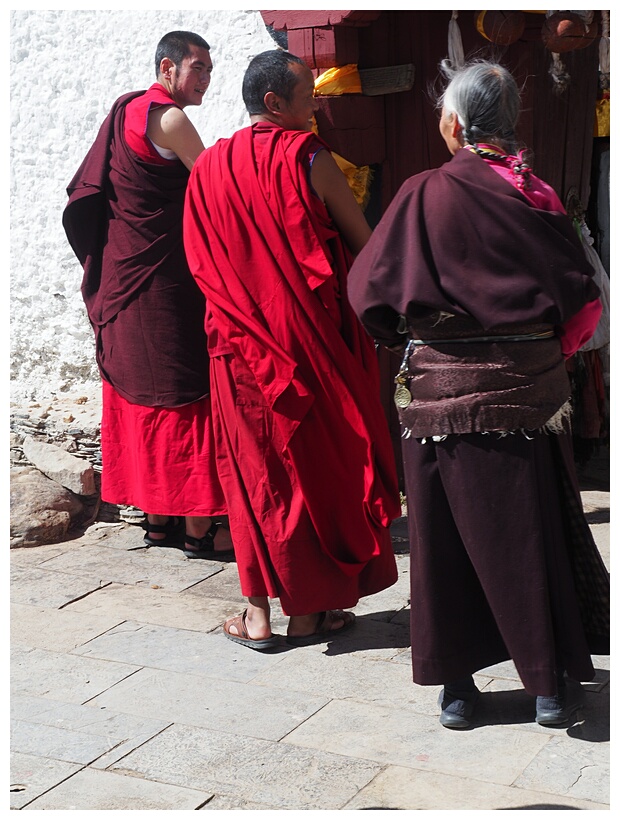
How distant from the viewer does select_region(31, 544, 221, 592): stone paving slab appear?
14.7 feet

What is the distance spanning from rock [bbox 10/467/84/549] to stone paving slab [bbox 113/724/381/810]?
2073 millimetres

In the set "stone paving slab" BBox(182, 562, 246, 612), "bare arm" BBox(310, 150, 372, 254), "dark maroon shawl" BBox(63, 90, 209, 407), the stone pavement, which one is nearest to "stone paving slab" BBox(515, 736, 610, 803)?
the stone pavement

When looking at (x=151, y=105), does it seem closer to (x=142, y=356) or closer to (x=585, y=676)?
(x=142, y=356)

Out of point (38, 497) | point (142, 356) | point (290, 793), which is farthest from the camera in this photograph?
point (38, 497)

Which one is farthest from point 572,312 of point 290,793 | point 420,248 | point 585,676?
point 290,793

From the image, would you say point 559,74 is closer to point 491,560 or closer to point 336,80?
point 336,80

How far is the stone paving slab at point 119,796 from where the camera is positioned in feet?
9.02

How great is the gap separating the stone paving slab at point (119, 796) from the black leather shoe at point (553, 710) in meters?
0.94

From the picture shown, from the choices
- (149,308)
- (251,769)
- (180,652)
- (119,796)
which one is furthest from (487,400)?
(149,308)

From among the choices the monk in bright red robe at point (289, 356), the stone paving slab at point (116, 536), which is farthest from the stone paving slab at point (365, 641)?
the stone paving slab at point (116, 536)

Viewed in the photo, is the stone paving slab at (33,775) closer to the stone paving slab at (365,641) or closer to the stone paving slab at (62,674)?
the stone paving slab at (62,674)

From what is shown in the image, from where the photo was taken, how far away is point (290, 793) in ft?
9.09

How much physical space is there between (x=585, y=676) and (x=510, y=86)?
5.25 feet
